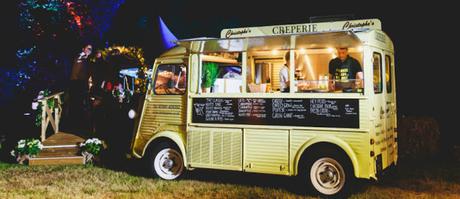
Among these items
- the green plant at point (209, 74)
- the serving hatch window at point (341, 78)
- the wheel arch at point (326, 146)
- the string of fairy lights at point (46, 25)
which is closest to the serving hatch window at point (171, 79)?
the green plant at point (209, 74)

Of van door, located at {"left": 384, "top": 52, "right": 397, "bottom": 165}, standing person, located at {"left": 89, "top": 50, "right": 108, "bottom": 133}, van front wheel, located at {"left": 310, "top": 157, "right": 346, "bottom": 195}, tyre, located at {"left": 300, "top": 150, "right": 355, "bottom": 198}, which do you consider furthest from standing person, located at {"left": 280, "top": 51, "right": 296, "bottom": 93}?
standing person, located at {"left": 89, "top": 50, "right": 108, "bottom": 133}

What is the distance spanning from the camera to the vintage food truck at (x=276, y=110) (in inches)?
255

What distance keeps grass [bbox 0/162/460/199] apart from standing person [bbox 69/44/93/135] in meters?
2.37

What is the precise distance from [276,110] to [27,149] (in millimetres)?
6289

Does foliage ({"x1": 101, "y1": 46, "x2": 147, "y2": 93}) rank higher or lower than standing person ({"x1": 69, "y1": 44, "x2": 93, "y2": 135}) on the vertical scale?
higher

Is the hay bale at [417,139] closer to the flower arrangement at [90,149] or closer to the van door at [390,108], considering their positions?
the van door at [390,108]

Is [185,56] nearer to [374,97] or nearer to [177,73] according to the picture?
[177,73]

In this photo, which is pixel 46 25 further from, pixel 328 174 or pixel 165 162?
pixel 328 174

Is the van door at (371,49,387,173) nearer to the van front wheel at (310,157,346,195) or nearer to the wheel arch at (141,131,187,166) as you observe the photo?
the van front wheel at (310,157,346,195)

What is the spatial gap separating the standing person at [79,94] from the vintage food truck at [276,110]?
350cm

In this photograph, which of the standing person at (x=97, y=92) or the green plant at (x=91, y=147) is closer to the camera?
the green plant at (x=91, y=147)

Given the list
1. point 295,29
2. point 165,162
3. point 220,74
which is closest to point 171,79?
point 220,74

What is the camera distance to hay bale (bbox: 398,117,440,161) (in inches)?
388

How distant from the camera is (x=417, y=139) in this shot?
9859 mm
